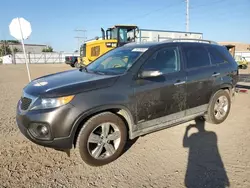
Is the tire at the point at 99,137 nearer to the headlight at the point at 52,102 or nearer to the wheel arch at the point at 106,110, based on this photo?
the wheel arch at the point at 106,110

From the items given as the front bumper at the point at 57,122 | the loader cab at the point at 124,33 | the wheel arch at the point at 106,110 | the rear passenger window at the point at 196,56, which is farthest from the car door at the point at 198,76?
the loader cab at the point at 124,33

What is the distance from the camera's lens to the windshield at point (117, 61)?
3287mm

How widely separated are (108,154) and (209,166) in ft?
4.97

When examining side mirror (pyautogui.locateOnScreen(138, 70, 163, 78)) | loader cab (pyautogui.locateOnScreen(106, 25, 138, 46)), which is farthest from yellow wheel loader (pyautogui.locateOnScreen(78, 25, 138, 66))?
side mirror (pyautogui.locateOnScreen(138, 70, 163, 78))

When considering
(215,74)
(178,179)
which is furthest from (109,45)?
(178,179)

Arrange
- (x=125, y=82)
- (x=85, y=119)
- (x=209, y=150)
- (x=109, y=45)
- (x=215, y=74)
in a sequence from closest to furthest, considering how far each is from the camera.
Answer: (x=85, y=119), (x=125, y=82), (x=209, y=150), (x=215, y=74), (x=109, y=45)

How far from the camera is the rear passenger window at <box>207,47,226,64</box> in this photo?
427cm

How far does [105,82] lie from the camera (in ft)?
9.29

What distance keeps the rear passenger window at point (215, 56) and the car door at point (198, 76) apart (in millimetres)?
123

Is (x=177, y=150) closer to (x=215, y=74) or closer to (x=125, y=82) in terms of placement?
(x=125, y=82)

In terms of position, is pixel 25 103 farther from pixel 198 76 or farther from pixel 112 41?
pixel 112 41

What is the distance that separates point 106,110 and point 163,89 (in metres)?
1.06

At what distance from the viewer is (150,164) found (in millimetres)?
2973

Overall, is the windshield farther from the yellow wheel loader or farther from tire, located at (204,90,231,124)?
the yellow wheel loader
